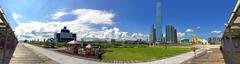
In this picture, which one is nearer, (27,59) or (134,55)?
(27,59)

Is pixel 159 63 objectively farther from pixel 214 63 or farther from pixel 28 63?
pixel 28 63

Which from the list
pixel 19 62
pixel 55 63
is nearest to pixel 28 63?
pixel 19 62

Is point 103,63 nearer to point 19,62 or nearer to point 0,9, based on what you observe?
point 19,62

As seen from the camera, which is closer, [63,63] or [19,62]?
[19,62]

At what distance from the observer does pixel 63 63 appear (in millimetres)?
45406

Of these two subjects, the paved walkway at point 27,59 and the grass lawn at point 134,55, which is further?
the grass lawn at point 134,55

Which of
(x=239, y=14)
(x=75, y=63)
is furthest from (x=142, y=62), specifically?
(x=239, y=14)

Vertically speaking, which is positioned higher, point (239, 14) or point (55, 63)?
point (239, 14)

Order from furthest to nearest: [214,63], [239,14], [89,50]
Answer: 1. [89,50]
2. [214,63]
3. [239,14]

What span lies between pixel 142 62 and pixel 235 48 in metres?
23.6

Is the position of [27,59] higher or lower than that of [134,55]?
lower

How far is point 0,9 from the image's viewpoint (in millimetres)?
19516

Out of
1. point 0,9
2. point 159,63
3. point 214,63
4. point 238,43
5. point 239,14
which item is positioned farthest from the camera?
point 238,43

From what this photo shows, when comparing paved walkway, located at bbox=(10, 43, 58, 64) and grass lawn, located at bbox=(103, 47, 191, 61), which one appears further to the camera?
grass lawn, located at bbox=(103, 47, 191, 61)
